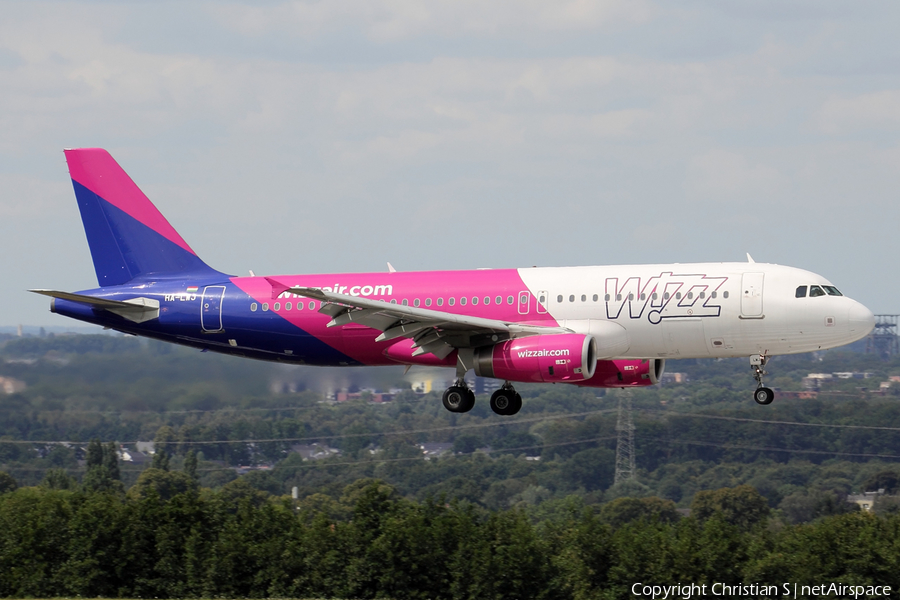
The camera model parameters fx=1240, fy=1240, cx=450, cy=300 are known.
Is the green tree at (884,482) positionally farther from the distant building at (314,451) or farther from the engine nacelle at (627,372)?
the engine nacelle at (627,372)

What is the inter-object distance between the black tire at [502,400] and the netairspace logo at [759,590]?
1376 inches

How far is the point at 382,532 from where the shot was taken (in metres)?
76.9

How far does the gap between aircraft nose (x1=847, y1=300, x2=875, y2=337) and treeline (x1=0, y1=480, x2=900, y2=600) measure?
38878mm

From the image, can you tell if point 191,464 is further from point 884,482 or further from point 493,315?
point 493,315

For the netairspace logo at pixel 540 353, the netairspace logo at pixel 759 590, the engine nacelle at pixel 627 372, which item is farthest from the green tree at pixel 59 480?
the netairspace logo at pixel 540 353

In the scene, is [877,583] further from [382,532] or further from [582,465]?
[582,465]

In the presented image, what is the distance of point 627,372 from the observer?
4522 cm

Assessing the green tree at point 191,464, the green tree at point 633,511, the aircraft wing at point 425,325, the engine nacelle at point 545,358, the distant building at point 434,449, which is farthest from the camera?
the distant building at point 434,449

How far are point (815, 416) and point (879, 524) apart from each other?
96599mm

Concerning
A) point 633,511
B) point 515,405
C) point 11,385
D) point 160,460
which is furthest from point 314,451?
point 515,405

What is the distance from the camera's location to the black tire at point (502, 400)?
44719 mm

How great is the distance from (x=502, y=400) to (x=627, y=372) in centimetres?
471

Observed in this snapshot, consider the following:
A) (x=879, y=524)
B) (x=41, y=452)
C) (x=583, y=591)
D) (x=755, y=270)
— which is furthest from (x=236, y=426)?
(x=755, y=270)

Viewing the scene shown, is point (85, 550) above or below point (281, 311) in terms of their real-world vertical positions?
below
